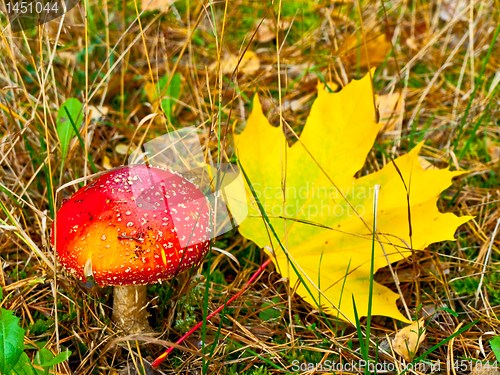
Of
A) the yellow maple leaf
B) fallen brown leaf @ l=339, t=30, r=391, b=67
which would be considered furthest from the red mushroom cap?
fallen brown leaf @ l=339, t=30, r=391, b=67

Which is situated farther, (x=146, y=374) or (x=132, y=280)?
(x=146, y=374)

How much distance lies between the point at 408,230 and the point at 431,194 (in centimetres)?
17

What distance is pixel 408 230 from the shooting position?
63.0 inches

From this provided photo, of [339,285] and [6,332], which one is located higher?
[6,332]

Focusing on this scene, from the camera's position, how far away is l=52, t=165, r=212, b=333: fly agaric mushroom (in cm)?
133

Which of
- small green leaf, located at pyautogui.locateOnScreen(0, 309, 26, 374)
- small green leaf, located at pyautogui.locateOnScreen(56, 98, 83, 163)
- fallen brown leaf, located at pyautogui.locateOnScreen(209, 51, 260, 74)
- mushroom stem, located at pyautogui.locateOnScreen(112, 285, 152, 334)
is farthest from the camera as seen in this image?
fallen brown leaf, located at pyautogui.locateOnScreen(209, 51, 260, 74)

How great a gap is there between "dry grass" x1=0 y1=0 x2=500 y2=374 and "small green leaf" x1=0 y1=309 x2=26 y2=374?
0.73 feet

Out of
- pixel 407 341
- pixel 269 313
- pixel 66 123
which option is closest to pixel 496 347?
pixel 407 341

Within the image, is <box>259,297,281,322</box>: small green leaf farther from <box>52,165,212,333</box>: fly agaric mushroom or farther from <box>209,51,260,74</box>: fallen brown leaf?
<box>209,51,260,74</box>: fallen brown leaf

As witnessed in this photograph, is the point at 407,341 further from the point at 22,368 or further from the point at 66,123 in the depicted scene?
the point at 66,123

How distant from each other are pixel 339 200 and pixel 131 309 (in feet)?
3.24

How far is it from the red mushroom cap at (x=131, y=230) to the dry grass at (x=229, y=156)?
0.45ft

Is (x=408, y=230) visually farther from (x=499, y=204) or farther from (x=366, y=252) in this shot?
(x=499, y=204)

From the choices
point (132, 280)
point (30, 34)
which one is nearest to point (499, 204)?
point (132, 280)
